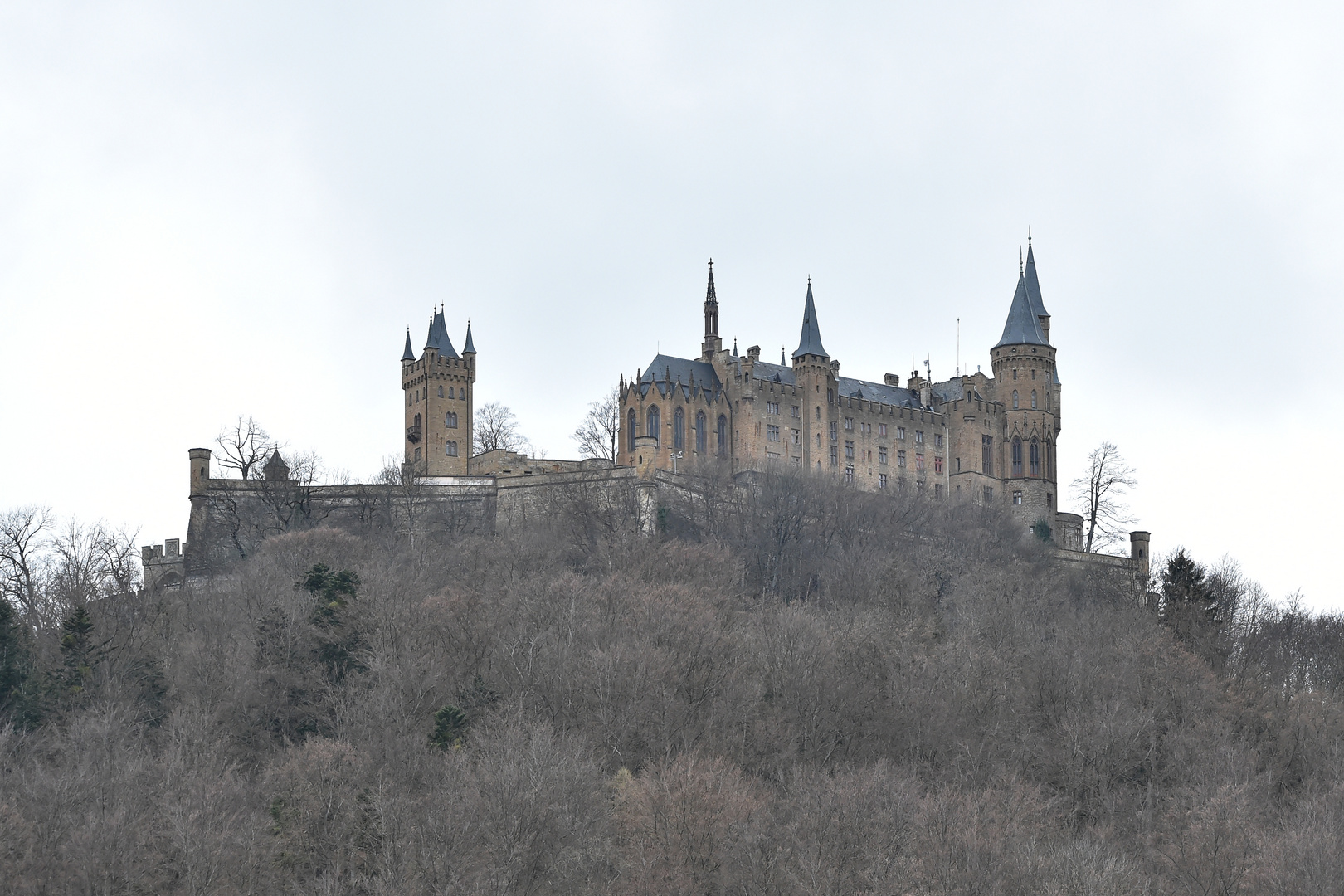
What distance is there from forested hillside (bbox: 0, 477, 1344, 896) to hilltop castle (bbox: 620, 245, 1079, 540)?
16235mm

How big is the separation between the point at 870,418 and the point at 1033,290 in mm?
11757

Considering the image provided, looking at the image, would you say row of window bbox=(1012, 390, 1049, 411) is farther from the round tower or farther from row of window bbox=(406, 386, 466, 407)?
row of window bbox=(406, 386, 466, 407)

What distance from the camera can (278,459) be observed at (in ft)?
242

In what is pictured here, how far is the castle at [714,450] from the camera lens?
235 feet

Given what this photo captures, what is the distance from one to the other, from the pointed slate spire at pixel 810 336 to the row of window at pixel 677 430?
593 cm

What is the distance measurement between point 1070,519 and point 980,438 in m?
5.38

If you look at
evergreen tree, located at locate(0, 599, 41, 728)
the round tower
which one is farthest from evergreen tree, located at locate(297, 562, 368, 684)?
the round tower

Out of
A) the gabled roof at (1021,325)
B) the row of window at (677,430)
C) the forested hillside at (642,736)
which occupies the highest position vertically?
the gabled roof at (1021,325)

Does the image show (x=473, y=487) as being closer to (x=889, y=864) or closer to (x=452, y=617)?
(x=452, y=617)

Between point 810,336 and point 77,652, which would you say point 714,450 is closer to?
point 810,336

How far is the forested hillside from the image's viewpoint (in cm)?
3919

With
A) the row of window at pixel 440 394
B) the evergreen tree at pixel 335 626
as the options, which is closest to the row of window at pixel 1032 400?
the row of window at pixel 440 394

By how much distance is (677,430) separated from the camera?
79438 millimetres

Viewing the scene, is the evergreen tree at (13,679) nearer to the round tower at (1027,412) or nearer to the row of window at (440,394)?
the row of window at (440,394)
